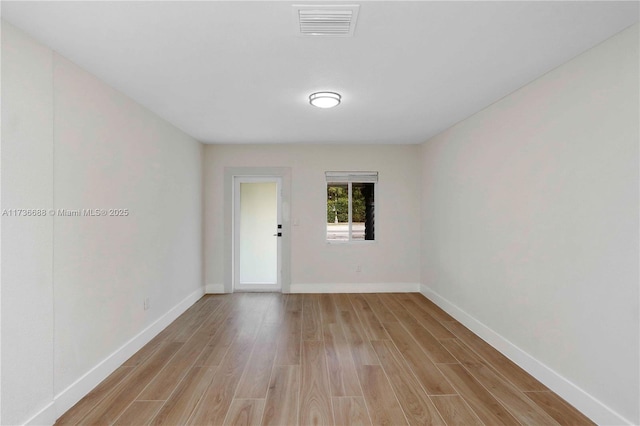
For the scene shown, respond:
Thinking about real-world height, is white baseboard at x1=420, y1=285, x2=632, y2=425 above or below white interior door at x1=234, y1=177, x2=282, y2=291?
below

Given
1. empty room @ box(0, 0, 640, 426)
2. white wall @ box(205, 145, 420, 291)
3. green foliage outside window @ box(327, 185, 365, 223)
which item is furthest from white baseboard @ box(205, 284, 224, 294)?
green foliage outside window @ box(327, 185, 365, 223)

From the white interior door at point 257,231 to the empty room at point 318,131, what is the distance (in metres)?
1.25

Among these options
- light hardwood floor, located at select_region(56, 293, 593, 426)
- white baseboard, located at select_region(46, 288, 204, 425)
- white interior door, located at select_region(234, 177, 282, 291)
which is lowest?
light hardwood floor, located at select_region(56, 293, 593, 426)

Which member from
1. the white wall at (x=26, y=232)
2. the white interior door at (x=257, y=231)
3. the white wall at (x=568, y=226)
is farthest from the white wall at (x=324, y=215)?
the white wall at (x=26, y=232)

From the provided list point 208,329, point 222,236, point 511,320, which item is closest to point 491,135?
point 511,320

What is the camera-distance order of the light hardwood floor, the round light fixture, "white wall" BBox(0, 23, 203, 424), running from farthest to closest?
the round light fixture < the light hardwood floor < "white wall" BBox(0, 23, 203, 424)

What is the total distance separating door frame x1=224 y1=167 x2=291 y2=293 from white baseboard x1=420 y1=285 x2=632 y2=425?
8.98 ft

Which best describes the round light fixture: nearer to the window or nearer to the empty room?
the empty room

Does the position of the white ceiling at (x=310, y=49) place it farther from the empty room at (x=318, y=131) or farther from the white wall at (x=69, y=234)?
the white wall at (x=69, y=234)

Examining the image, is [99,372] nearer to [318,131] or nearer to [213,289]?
[213,289]

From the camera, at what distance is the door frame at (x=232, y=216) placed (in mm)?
5312

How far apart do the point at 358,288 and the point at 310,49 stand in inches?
161

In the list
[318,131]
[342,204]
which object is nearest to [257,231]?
[342,204]

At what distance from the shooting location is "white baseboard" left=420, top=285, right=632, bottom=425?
Result: 80.4 inches
